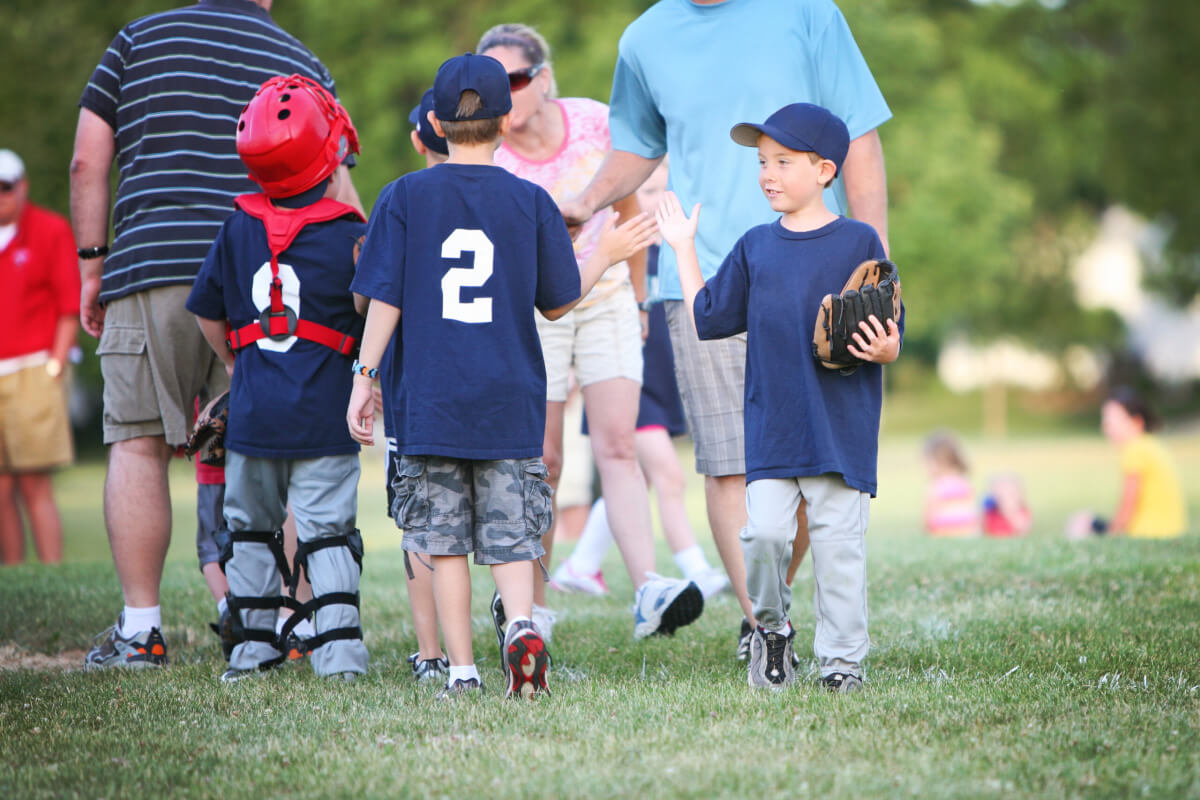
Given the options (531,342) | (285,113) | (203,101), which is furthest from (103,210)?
(531,342)

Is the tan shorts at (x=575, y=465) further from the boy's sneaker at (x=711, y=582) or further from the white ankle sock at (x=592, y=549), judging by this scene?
the boy's sneaker at (x=711, y=582)

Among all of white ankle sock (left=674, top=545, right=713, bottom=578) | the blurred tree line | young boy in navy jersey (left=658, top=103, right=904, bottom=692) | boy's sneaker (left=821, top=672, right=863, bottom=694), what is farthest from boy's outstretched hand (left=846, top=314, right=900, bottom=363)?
the blurred tree line

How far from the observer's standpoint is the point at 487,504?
157 inches

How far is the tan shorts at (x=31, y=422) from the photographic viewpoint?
8.59 metres

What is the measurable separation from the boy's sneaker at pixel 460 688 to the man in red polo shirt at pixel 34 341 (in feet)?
18.4

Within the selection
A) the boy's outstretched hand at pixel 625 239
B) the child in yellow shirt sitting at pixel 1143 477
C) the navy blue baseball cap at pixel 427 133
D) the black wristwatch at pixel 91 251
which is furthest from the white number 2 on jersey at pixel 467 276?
the child in yellow shirt sitting at pixel 1143 477

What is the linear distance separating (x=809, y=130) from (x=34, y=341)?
6.61m

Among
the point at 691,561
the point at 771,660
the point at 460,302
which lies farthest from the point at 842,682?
the point at 691,561

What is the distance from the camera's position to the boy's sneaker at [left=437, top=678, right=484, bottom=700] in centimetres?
383

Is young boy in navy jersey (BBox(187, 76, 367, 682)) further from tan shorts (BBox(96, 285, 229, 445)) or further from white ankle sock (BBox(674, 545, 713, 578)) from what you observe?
white ankle sock (BBox(674, 545, 713, 578))

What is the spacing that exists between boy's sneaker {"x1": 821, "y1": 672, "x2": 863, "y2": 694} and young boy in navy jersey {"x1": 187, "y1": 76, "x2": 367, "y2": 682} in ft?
5.28

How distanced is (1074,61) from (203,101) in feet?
132

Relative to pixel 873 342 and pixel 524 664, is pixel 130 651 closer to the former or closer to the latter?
pixel 524 664

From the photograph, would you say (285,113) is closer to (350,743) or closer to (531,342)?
(531,342)
